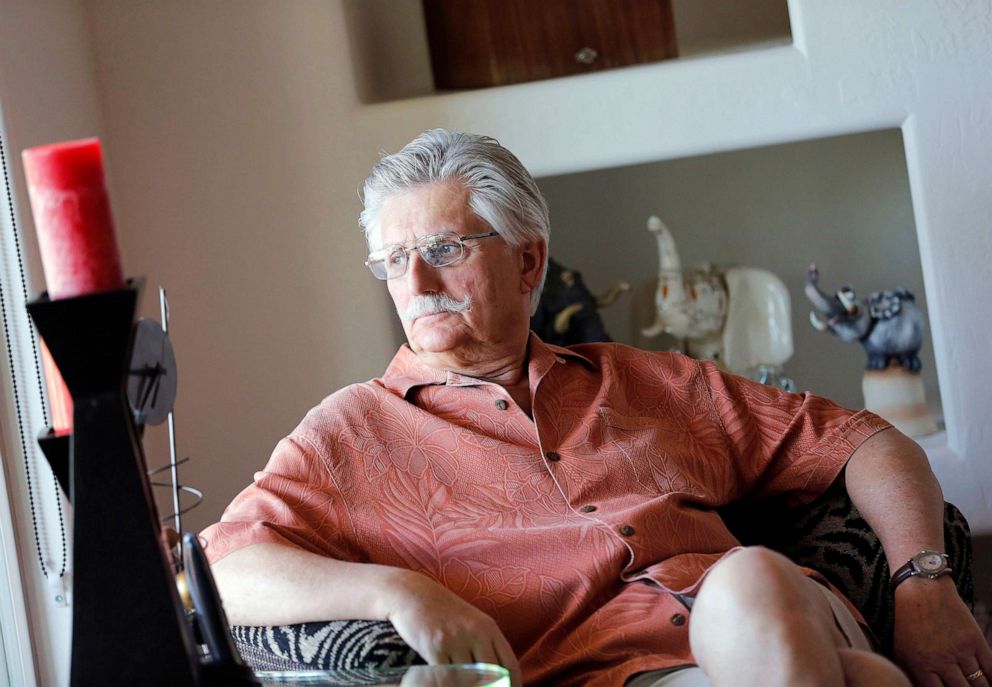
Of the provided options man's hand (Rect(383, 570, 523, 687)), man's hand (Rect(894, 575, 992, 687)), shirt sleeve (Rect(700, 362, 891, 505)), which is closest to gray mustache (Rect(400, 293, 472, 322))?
shirt sleeve (Rect(700, 362, 891, 505))

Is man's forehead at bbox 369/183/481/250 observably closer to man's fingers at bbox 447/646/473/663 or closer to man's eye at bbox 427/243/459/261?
man's eye at bbox 427/243/459/261

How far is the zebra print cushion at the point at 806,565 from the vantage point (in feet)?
4.63

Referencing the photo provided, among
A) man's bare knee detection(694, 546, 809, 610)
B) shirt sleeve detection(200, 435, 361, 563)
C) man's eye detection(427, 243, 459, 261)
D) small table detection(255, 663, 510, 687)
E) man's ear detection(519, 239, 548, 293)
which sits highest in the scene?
man's eye detection(427, 243, 459, 261)

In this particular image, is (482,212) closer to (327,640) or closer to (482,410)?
(482,410)

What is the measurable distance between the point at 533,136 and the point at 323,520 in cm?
134

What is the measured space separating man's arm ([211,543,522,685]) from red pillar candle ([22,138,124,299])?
1.89ft

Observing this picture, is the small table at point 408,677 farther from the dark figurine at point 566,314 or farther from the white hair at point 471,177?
the dark figurine at point 566,314

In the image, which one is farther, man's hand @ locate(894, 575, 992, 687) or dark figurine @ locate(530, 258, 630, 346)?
dark figurine @ locate(530, 258, 630, 346)

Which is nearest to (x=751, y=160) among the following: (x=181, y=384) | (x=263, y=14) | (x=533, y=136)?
(x=533, y=136)

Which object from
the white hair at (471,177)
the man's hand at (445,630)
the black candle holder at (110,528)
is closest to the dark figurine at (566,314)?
the white hair at (471,177)

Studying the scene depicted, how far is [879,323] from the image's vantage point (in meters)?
2.91

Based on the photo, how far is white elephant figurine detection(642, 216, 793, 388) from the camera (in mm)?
3057

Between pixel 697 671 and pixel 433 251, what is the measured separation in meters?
0.72

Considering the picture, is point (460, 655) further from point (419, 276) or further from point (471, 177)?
point (471, 177)
